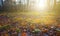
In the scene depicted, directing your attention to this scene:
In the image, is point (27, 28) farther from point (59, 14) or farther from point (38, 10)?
point (59, 14)

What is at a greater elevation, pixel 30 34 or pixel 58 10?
pixel 58 10

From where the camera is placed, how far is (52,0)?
1976 mm

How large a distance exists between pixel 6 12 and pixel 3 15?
6cm

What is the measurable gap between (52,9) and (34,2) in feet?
0.86

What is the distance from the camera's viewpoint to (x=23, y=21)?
200 centimetres

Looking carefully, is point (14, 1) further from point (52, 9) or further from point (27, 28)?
point (52, 9)

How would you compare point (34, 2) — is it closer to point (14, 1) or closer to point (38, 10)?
point (38, 10)

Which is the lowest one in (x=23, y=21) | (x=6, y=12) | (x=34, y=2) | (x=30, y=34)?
(x=30, y=34)

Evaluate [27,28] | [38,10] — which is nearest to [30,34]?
[27,28]

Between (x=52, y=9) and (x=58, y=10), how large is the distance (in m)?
0.08

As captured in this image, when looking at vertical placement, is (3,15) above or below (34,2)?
below

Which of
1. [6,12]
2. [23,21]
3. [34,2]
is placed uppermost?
[34,2]

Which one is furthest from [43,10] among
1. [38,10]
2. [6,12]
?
[6,12]

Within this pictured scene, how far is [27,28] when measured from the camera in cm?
198
